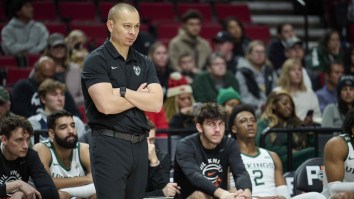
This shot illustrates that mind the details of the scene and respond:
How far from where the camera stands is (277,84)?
34.4 feet

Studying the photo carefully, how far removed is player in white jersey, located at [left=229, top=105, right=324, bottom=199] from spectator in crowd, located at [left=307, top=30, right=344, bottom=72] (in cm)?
423

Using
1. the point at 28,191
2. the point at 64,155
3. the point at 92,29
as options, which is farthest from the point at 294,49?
the point at 28,191

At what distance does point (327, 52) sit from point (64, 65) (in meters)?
3.77

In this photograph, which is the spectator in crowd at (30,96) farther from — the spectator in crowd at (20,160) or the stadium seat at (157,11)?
the stadium seat at (157,11)

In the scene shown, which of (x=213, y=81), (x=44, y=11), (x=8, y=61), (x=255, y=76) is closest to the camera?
(x=213, y=81)

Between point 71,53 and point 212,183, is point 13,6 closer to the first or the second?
point 71,53

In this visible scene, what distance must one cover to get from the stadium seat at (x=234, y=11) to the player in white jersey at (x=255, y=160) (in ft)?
18.8

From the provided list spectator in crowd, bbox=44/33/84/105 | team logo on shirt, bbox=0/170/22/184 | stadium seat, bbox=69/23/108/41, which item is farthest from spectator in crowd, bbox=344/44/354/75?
team logo on shirt, bbox=0/170/22/184

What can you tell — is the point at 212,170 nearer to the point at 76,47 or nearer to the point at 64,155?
the point at 64,155

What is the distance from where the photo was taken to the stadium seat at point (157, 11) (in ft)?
41.5

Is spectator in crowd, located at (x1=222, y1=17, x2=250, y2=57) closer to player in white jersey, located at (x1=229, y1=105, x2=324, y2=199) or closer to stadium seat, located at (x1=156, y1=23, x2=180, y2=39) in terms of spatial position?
stadium seat, located at (x1=156, y1=23, x2=180, y2=39)

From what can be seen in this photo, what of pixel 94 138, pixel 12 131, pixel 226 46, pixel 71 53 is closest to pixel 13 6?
pixel 71 53

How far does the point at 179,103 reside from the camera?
9.73m

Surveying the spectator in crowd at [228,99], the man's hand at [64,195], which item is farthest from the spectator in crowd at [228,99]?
the man's hand at [64,195]
